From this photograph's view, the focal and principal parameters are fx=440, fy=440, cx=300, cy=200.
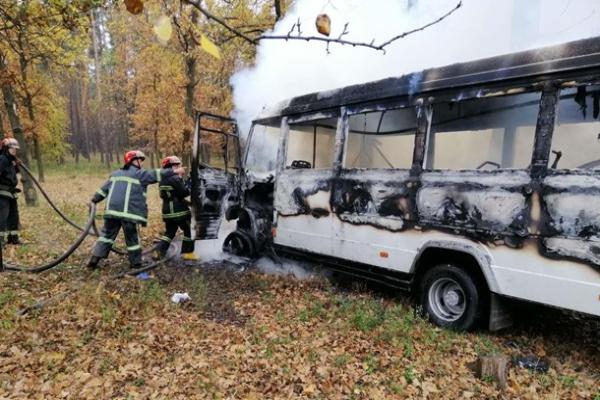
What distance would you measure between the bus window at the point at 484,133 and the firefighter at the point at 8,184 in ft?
23.2

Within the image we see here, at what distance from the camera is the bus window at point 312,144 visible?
629 cm

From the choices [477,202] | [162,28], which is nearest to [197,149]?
[477,202]

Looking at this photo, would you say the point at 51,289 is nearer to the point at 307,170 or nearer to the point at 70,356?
the point at 70,356

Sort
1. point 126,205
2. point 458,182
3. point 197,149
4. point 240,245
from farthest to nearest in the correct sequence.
→ point 240,245
point 197,149
point 126,205
point 458,182

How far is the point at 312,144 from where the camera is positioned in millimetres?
6656

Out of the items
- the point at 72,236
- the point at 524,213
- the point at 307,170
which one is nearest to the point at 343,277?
the point at 307,170

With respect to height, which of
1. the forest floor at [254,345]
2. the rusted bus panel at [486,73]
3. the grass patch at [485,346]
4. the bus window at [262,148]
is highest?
the rusted bus panel at [486,73]

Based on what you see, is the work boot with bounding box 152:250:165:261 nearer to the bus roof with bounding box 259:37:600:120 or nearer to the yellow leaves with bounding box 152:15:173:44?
the bus roof with bounding box 259:37:600:120

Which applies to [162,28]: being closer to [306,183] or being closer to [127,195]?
[306,183]

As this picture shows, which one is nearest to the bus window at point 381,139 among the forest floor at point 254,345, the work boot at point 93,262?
the forest floor at point 254,345

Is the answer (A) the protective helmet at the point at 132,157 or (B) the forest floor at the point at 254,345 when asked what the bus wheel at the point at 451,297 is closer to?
(B) the forest floor at the point at 254,345

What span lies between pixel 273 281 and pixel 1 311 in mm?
3380

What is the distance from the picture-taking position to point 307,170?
6.51 metres

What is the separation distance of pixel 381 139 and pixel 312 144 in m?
1.26
